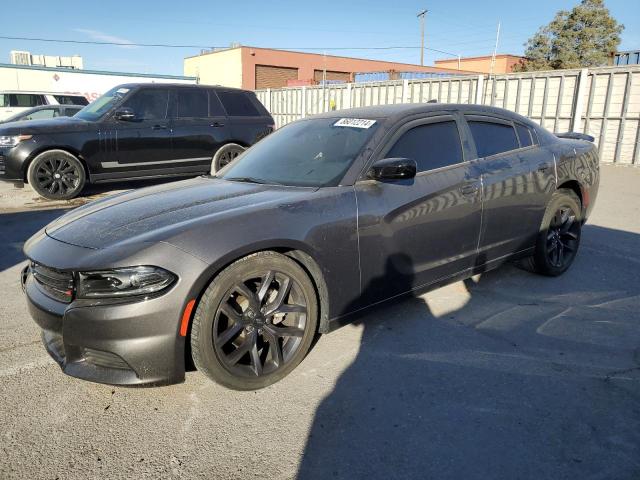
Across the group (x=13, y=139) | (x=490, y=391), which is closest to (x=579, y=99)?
(x=490, y=391)

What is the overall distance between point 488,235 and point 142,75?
108 feet

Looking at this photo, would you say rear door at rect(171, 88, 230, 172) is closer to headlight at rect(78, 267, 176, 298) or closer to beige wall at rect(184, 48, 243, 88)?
headlight at rect(78, 267, 176, 298)

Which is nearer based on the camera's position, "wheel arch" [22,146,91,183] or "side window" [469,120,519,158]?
"side window" [469,120,519,158]

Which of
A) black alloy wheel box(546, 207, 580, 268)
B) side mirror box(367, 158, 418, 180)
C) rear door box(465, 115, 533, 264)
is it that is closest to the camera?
side mirror box(367, 158, 418, 180)

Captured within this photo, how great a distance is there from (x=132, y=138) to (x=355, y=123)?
585cm

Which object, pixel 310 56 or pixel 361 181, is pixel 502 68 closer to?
pixel 310 56

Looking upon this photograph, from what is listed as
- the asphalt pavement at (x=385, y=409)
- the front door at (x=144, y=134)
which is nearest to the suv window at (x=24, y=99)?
the front door at (x=144, y=134)

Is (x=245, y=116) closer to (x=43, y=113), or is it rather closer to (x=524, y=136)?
(x=524, y=136)

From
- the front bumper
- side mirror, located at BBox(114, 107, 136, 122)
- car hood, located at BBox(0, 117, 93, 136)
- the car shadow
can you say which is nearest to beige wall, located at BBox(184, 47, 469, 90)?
side mirror, located at BBox(114, 107, 136, 122)

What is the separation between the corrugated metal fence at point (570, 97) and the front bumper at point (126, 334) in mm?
11868

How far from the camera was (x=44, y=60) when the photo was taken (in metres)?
44.3

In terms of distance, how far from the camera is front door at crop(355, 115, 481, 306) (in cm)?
312

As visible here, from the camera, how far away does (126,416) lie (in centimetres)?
254

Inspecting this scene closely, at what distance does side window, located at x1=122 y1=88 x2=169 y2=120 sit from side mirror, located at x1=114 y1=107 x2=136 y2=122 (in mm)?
174
